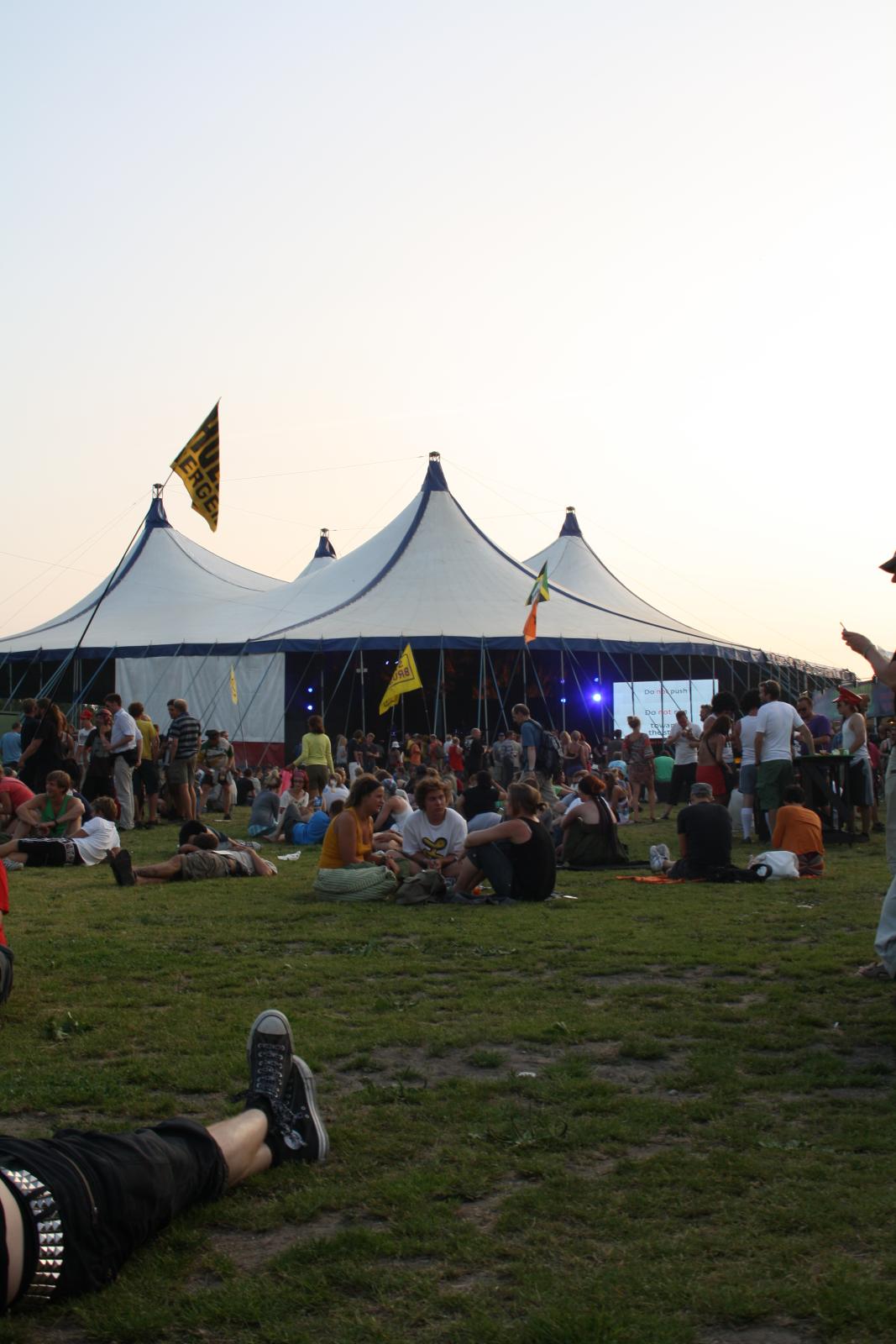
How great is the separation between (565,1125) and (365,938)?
3.53 meters

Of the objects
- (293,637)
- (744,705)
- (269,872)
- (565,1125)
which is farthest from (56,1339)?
(293,637)

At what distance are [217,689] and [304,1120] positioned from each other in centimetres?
2171

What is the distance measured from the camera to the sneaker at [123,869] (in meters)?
9.66

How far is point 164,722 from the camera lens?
2508 centimetres

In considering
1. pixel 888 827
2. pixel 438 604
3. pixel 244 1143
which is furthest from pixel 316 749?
pixel 244 1143

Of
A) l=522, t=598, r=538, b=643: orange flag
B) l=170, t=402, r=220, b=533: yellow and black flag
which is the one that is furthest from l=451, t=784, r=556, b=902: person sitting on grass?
l=522, t=598, r=538, b=643: orange flag

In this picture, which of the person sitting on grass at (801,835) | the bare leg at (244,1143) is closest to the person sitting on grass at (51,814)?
the person sitting on grass at (801,835)

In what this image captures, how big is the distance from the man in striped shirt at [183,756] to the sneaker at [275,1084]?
1093 cm

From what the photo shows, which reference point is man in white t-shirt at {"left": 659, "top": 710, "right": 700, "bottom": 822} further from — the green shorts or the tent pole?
the tent pole

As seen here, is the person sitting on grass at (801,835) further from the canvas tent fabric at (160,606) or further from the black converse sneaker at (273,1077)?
the canvas tent fabric at (160,606)

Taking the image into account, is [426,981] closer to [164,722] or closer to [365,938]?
[365,938]

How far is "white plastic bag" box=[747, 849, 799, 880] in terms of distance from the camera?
9.56 meters

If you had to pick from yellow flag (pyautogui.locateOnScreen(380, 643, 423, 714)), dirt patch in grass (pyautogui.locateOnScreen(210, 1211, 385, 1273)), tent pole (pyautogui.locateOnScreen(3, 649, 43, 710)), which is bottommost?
dirt patch in grass (pyautogui.locateOnScreen(210, 1211, 385, 1273))

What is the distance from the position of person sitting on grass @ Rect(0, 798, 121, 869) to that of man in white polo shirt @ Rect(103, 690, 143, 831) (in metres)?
1.86
